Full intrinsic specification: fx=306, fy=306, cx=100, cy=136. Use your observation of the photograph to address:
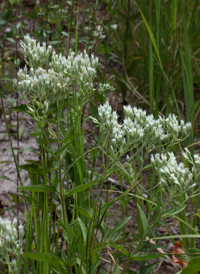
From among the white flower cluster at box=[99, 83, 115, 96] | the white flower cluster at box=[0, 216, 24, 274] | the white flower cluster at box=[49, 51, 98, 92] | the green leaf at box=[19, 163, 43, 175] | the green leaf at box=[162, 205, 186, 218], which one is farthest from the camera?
the green leaf at box=[19, 163, 43, 175]

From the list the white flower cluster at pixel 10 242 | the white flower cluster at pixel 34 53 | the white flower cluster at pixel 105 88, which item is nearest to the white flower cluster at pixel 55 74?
the white flower cluster at pixel 34 53

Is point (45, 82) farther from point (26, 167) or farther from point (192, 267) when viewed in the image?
point (192, 267)

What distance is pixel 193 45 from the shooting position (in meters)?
3.84

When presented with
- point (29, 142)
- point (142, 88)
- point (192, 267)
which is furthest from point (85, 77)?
point (142, 88)

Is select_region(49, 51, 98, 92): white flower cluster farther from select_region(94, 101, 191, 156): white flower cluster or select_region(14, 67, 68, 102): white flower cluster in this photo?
select_region(94, 101, 191, 156): white flower cluster

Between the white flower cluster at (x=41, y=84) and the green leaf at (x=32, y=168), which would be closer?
the white flower cluster at (x=41, y=84)

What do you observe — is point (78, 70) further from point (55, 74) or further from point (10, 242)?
point (10, 242)

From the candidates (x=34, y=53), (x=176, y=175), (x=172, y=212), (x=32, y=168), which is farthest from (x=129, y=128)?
(x=32, y=168)

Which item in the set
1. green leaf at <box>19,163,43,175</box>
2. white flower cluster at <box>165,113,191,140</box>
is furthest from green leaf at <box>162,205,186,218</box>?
green leaf at <box>19,163,43,175</box>

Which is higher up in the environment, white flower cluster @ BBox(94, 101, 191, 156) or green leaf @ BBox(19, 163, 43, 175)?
white flower cluster @ BBox(94, 101, 191, 156)

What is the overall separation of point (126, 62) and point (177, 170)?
2310 mm

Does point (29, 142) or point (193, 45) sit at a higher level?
point (193, 45)

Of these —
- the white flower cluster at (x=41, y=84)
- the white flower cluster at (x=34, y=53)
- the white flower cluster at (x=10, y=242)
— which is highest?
the white flower cluster at (x=34, y=53)

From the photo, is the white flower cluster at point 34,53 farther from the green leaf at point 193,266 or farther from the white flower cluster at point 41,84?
the green leaf at point 193,266
